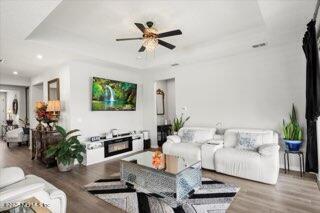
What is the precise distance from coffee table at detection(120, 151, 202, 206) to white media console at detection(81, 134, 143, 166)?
66.9 inches

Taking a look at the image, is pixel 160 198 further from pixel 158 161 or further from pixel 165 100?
pixel 165 100

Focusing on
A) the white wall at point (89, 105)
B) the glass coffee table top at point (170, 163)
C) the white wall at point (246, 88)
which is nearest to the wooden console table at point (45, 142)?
the white wall at point (89, 105)

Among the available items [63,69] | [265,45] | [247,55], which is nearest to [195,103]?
[247,55]

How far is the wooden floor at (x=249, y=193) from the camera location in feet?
8.27

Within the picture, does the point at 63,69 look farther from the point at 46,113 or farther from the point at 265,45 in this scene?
the point at 265,45

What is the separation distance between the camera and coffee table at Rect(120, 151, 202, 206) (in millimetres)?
2682

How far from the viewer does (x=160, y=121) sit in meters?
7.52

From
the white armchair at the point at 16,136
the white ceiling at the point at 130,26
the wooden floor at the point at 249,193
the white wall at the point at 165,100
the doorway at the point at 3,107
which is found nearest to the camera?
the wooden floor at the point at 249,193

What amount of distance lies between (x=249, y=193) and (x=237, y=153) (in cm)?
81

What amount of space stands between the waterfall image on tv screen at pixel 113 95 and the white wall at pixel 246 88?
1.56 meters

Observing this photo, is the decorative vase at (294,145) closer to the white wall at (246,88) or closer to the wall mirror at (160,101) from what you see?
the white wall at (246,88)

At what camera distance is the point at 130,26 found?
11.8 ft

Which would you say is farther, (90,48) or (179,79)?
(179,79)

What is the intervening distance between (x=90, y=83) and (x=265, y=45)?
443 cm
